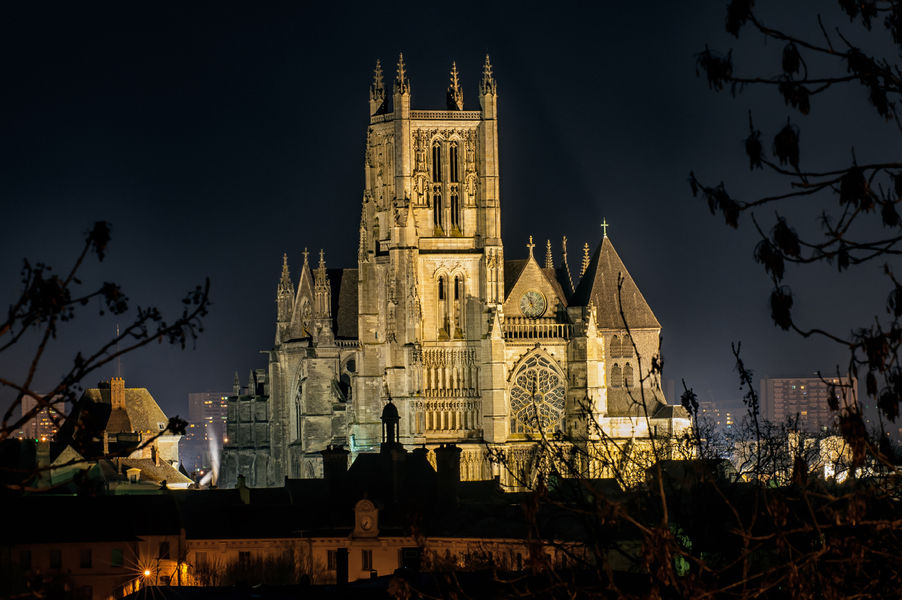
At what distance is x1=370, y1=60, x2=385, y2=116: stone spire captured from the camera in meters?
96.8

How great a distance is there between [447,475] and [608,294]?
32.7 meters

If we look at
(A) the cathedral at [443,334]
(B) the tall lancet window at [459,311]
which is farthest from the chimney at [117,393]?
(B) the tall lancet window at [459,311]

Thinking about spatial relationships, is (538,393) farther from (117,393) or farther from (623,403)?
(117,393)

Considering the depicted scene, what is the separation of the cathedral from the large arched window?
1269 millimetres

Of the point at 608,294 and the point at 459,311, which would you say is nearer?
the point at 459,311

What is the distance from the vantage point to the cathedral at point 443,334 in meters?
91.6

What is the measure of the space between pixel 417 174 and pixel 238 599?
49090 mm

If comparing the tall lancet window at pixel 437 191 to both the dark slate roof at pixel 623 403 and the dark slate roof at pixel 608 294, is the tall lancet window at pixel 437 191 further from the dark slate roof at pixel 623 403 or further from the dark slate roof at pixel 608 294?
the dark slate roof at pixel 623 403

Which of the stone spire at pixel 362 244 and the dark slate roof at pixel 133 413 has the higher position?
the stone spire at pixel 362 244

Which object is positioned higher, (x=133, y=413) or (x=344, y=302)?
(x=344, y=302)

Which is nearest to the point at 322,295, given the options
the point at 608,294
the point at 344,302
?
the point at 344,302

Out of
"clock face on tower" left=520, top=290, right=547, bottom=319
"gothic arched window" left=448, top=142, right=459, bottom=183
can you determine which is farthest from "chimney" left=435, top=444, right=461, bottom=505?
"gothic arched window" left=448, top=142, right=459, bottom=183

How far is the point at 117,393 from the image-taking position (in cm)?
10956

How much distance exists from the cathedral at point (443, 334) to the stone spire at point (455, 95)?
0.29 ft
